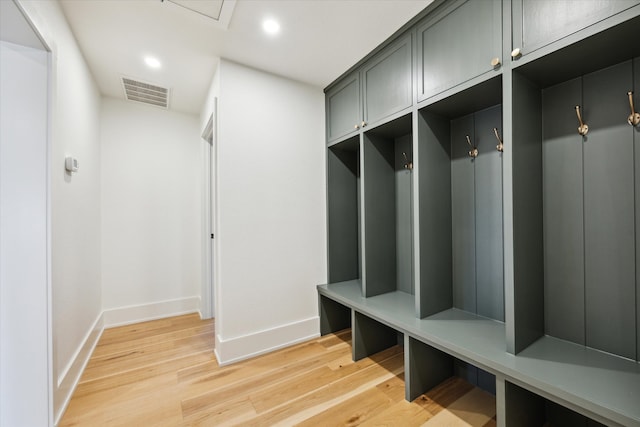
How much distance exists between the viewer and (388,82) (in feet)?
6.55

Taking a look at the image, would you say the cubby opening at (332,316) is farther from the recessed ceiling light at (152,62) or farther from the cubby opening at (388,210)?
the recessed ceiling light at (152,62)

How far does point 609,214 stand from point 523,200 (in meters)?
0.36

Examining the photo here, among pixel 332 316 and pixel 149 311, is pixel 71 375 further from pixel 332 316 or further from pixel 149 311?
pixel 332 316

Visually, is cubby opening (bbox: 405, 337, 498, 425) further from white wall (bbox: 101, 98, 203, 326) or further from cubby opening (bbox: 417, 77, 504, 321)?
white wall (bbox: 101, 98, 203, 326)

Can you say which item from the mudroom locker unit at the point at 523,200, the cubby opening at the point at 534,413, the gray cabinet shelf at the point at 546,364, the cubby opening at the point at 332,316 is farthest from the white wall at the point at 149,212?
the cubby opening at the point at 534,413

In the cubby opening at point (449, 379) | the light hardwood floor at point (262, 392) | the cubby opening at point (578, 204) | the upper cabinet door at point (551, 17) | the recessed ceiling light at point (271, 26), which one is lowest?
the light hardwood floor at point (262, 392)

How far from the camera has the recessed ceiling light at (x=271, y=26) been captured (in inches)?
69.1

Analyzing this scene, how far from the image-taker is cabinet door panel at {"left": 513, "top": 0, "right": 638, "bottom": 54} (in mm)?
1024

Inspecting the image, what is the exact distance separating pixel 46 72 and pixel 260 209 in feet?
5.02

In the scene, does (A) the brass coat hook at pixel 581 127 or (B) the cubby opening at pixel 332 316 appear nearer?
(A) the brass coat hook at pixel 581 127

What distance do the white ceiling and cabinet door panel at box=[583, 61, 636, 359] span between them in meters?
1.10

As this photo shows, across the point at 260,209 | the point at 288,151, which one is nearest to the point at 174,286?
the point at 260,209

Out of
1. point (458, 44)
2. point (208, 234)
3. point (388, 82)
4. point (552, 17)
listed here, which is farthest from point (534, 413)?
point (208, 234)

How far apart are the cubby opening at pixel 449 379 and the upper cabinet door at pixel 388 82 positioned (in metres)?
1.66
